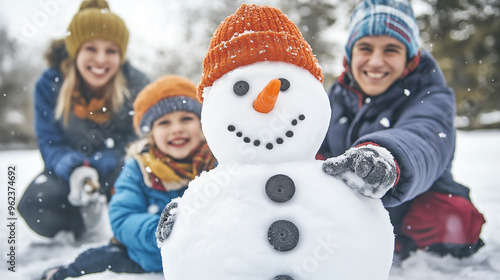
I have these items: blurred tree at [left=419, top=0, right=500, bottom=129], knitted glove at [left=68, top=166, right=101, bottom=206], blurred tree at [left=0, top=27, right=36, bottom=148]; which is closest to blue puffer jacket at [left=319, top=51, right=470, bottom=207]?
knitted glove at [left=68, top=166, right=101, bottom=206]

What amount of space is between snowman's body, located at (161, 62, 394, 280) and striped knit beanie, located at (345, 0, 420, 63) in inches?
32.6

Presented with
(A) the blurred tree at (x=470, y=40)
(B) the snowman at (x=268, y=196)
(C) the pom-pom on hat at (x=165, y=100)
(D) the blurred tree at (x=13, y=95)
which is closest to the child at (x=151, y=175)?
(C) the pom-pom on hat at (x=165, y=100)

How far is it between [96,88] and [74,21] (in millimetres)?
397

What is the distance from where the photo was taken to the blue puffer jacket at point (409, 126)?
973 millimetres

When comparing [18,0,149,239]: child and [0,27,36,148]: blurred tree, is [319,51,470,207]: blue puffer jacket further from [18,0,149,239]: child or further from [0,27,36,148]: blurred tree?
[0,27,36,148]: blurred tree

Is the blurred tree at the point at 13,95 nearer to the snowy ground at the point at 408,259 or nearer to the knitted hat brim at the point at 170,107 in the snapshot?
the snowy ground at the point at 408,259

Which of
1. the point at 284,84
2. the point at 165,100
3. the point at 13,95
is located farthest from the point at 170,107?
the point at 13,95

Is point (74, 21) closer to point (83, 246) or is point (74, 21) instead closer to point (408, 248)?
point (83, 246)

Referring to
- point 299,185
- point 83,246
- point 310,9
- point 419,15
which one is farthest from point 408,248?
point 419,15

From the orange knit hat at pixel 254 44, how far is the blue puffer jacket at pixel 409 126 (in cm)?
29

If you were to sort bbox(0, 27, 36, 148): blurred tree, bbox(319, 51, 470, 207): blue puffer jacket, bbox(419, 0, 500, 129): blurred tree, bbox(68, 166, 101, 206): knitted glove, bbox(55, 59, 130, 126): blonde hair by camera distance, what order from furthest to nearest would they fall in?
bbox(0, 27, 36, 148): blurred tree < bbox(419, 0, 500, 129): blurred tree < bbox(55, 59, 130, 126): blonde hair < bbox(68, 166, 101, 206): knitted glove < bbox(319, 51, 470, 207): blue puffer jacket

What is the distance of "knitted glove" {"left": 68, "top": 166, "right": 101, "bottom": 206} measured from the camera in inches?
77.4

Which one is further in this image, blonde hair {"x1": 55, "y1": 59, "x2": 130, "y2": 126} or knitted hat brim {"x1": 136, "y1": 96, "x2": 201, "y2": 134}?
blonde hair {"x1": 55, "y1": 59, "x2": 130, "y2": 126}

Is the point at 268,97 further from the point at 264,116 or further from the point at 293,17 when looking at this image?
the point at 293,17
